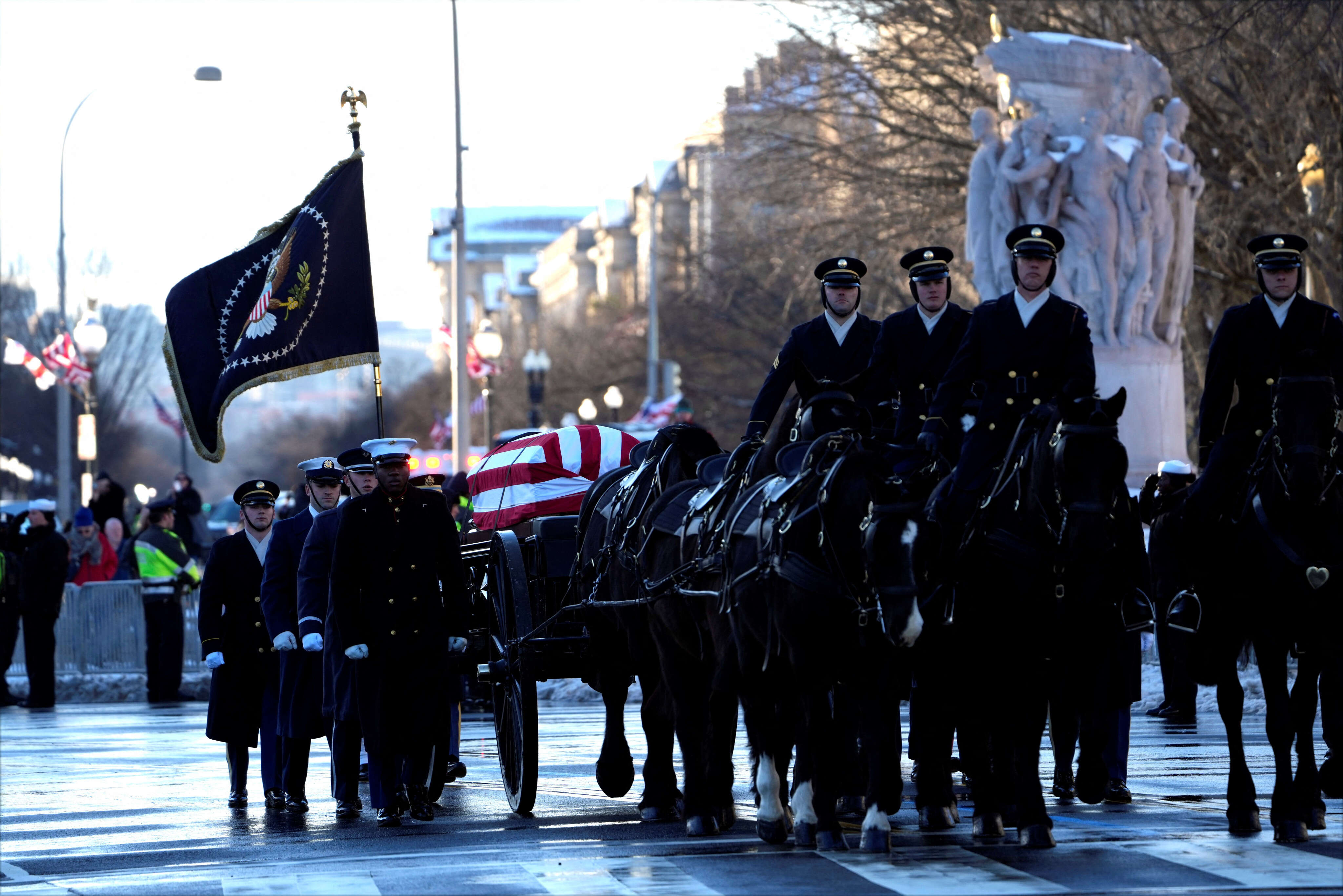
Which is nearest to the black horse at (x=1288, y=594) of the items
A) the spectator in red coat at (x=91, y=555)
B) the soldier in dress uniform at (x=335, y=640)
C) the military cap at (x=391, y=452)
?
the military cap at (x=391, y=452)

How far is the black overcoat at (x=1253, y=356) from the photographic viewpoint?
10375 millimetres

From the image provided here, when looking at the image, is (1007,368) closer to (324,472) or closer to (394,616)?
(394,616)

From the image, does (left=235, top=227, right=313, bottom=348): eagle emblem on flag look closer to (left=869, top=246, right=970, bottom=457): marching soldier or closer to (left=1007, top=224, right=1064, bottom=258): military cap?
(left=869, top=246, right=970, bottom=457): marching soldier

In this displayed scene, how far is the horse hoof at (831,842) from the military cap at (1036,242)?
9.02ft

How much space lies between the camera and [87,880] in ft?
34.8

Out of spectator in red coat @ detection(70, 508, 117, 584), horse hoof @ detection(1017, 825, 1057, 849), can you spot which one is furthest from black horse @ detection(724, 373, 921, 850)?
spectator in red coat @ detection(70, 508, 117, 584)

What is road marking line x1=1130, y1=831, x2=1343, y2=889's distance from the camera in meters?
8.76

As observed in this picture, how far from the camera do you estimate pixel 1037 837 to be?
32.6ft

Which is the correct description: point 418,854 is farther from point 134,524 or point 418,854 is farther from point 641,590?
point 134,524

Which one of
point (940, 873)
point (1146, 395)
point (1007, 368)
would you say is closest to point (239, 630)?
point (1007, 368)

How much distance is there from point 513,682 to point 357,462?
1659 millimetres

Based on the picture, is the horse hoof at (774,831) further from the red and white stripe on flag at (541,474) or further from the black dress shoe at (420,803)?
the red and white stripe on flag at (541,474)

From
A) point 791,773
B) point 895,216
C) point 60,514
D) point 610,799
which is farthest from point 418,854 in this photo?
point 60,514

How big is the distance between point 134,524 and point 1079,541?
29218 millimetres
